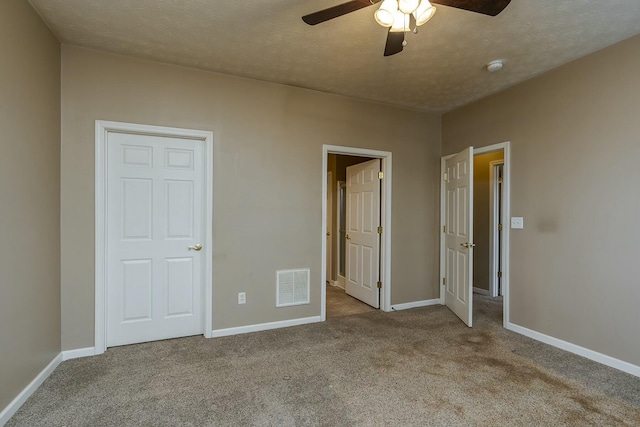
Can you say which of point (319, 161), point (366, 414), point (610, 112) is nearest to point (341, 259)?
point (319, 161)

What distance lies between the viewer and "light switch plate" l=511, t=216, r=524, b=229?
328 cm

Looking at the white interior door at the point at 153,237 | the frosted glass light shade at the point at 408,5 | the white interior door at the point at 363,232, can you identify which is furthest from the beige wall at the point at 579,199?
the white interior door at the point at 153,237

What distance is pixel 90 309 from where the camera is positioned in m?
2.71

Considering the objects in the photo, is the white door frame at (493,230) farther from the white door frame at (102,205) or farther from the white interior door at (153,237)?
the white door frame at (102,205)

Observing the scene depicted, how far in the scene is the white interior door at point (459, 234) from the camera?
3.49 m

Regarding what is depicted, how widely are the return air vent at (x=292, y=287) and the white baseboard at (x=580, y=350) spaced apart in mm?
2241

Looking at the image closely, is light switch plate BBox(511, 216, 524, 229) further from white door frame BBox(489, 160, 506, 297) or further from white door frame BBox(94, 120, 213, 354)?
white door frame BBox(94, 120, 213, 354)

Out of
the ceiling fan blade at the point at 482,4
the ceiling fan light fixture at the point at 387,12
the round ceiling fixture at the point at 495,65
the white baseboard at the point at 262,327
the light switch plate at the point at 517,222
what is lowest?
the white baseboard at the point at 262,327

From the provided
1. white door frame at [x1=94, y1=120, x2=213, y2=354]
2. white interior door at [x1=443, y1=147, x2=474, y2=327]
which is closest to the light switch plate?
white interior door at [x1=443, y1=147, x2=474, y2=327]

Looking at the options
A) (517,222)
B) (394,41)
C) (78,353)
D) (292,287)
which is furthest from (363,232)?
(78,353)

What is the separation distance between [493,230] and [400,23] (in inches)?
155

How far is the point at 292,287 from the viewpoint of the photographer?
137 inches

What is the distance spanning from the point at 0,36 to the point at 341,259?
179 inches

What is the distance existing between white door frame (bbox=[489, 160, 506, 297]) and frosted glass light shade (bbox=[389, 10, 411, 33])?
11.9 ft
